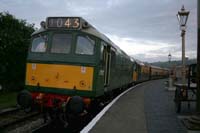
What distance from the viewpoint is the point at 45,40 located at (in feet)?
36.9

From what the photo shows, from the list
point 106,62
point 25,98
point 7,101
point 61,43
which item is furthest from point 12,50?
point 25,98

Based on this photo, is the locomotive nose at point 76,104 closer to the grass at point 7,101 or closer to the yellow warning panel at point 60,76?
the yellow warning panel at point 60,76

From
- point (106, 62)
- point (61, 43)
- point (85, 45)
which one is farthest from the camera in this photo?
point (106, 62)

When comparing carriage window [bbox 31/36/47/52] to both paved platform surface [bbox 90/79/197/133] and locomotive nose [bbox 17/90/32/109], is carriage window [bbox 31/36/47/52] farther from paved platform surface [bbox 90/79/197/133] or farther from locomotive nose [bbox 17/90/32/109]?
paved platform surface [bbox 90/79/197/133]

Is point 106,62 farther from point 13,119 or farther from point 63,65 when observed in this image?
point 13,119

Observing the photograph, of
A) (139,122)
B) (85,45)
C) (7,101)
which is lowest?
(7,101)

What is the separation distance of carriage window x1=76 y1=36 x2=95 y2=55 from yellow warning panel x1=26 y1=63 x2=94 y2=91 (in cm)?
64

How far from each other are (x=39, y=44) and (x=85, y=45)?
161 centimetres

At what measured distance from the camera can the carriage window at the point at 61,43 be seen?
1095 centimetres


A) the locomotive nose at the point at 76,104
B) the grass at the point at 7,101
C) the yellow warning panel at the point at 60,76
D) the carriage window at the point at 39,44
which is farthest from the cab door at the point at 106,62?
the grass at the point at 7,101

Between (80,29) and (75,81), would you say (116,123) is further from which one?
(80,29)

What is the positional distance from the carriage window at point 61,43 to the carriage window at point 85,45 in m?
0.29

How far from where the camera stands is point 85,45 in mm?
10984

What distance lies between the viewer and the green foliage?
32.7 meters
